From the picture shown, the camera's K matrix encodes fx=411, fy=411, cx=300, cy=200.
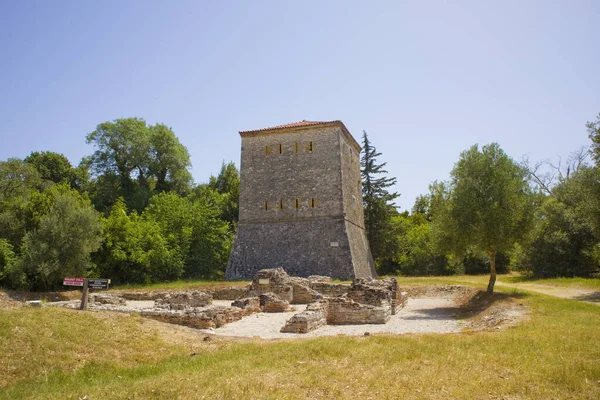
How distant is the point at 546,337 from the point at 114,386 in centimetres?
795

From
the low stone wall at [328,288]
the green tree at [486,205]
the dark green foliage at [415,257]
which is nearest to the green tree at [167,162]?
the dark green foliage at [415,257]

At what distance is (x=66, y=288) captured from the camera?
23.9 meters

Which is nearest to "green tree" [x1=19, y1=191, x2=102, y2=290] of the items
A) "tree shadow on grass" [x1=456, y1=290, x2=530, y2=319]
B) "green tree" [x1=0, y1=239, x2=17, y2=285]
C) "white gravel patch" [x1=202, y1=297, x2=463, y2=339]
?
"green tree" [x1=0, y1=239, x2=17, y2=285]

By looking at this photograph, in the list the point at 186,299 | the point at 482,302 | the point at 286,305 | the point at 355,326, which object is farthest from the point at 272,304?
the point at 482,302

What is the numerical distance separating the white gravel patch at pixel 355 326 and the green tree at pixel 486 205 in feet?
9.66

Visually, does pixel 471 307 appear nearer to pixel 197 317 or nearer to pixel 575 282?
pixel 197 317

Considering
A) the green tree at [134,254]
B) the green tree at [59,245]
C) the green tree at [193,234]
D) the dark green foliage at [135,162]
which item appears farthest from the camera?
the dark green foliage at [135,162]

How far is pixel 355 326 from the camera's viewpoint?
12648 millimetres

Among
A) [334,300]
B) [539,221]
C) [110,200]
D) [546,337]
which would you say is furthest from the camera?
[110,200]

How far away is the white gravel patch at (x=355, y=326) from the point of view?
11071 mm

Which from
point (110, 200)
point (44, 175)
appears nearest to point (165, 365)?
point (110, 200)

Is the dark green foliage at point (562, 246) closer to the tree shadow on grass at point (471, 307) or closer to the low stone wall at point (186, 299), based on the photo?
the tree shadow on grass at point (471, 307)

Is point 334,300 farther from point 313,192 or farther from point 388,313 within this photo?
point 313,192

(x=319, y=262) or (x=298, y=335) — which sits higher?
(x=319, y=262)
